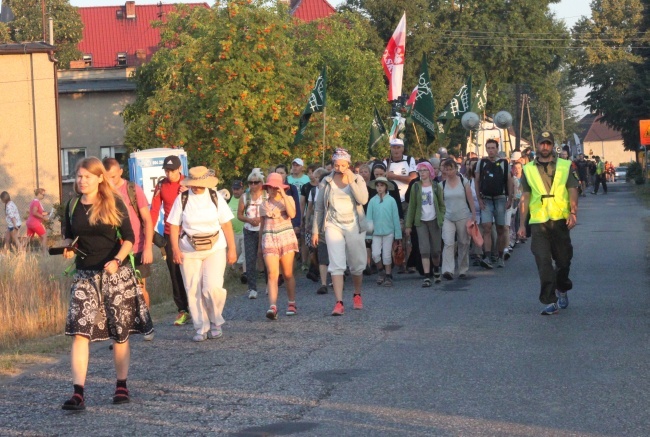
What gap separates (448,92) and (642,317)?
2002 inches

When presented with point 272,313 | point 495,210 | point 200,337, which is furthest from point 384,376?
point 495,210

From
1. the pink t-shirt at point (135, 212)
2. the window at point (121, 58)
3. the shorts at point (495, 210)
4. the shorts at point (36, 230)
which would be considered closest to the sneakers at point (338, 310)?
the pink t-shirt at point (135, 212)

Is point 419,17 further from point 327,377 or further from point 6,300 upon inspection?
point 327,377

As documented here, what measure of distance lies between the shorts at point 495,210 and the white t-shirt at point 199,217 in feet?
27.6

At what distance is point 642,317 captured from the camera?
11805 mm

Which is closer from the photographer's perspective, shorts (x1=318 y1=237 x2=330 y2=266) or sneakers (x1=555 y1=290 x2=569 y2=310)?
sneakers (x1=555 y1=290 x2=569 y2=310)

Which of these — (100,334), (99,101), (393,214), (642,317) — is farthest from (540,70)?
(100,334)

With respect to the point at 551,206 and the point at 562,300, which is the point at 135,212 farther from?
the point at 562,300

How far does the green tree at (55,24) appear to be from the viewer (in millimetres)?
76125

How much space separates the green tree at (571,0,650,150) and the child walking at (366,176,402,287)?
105 ft

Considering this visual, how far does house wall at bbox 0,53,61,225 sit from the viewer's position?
130 ft

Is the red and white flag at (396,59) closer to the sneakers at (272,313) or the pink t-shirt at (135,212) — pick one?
the sneakers at (272,313)

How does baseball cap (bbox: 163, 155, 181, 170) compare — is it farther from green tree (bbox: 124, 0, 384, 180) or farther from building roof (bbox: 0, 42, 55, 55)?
building roof (bbox: 0, 42, 55, 55)

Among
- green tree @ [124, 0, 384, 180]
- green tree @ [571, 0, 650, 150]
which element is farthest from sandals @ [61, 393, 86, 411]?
green tree @ [571, 0, 650, 150]
